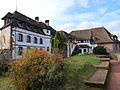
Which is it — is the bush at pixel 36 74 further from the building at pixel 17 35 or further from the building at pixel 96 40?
the building at pixel 96 40

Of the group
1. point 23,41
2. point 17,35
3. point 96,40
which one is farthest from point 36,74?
point 96,40

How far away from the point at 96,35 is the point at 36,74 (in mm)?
33497

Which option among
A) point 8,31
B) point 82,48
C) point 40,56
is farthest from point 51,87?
point 82,48

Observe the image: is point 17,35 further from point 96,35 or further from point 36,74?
point 96,35

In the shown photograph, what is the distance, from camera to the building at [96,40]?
104 feet

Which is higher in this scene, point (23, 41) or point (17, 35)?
point (17, 35)

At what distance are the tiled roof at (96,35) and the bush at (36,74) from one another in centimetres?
3059

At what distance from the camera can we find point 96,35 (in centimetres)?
3481

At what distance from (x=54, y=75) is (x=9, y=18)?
17.4 m

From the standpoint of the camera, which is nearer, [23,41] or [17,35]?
[17,35]

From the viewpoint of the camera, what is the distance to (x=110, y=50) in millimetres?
31641

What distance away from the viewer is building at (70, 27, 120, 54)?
31.6m

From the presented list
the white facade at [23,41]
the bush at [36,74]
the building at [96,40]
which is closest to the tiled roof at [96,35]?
the building at [96,40]

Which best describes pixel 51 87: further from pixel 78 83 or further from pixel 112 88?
pixel 112 88
